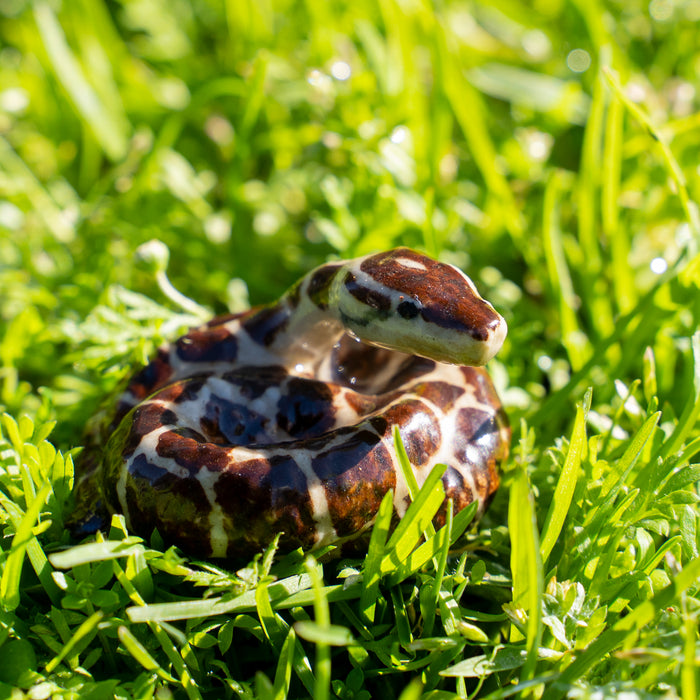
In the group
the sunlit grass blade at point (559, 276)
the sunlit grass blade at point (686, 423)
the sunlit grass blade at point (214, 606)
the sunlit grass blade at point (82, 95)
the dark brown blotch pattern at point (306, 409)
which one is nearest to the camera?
the sunlit grass blade at point (214, 606)

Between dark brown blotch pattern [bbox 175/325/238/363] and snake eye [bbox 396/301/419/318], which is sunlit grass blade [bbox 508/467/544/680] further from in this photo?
dark brown blotch pattern [bbox 175/325/238/363]

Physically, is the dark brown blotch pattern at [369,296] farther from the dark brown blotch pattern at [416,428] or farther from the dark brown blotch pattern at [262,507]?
the dark brown blotch pattern at [262,507]

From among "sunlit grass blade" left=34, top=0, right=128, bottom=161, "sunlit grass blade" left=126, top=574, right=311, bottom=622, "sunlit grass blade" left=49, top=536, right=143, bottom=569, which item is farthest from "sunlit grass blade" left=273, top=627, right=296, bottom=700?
"sunlit grass blade" left=34, top=0, right=128, bottom=161

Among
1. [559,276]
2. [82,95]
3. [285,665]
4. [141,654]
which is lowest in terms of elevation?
[285,665]

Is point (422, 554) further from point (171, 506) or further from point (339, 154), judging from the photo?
point (339, 154)

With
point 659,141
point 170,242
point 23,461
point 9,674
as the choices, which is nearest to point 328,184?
point 170,242

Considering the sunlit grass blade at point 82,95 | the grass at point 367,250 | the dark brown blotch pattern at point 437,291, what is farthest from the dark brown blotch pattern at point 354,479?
the sunlit grass blade at point 82,95

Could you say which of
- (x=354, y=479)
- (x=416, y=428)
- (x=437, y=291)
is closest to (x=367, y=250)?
(x=437, y=291)
